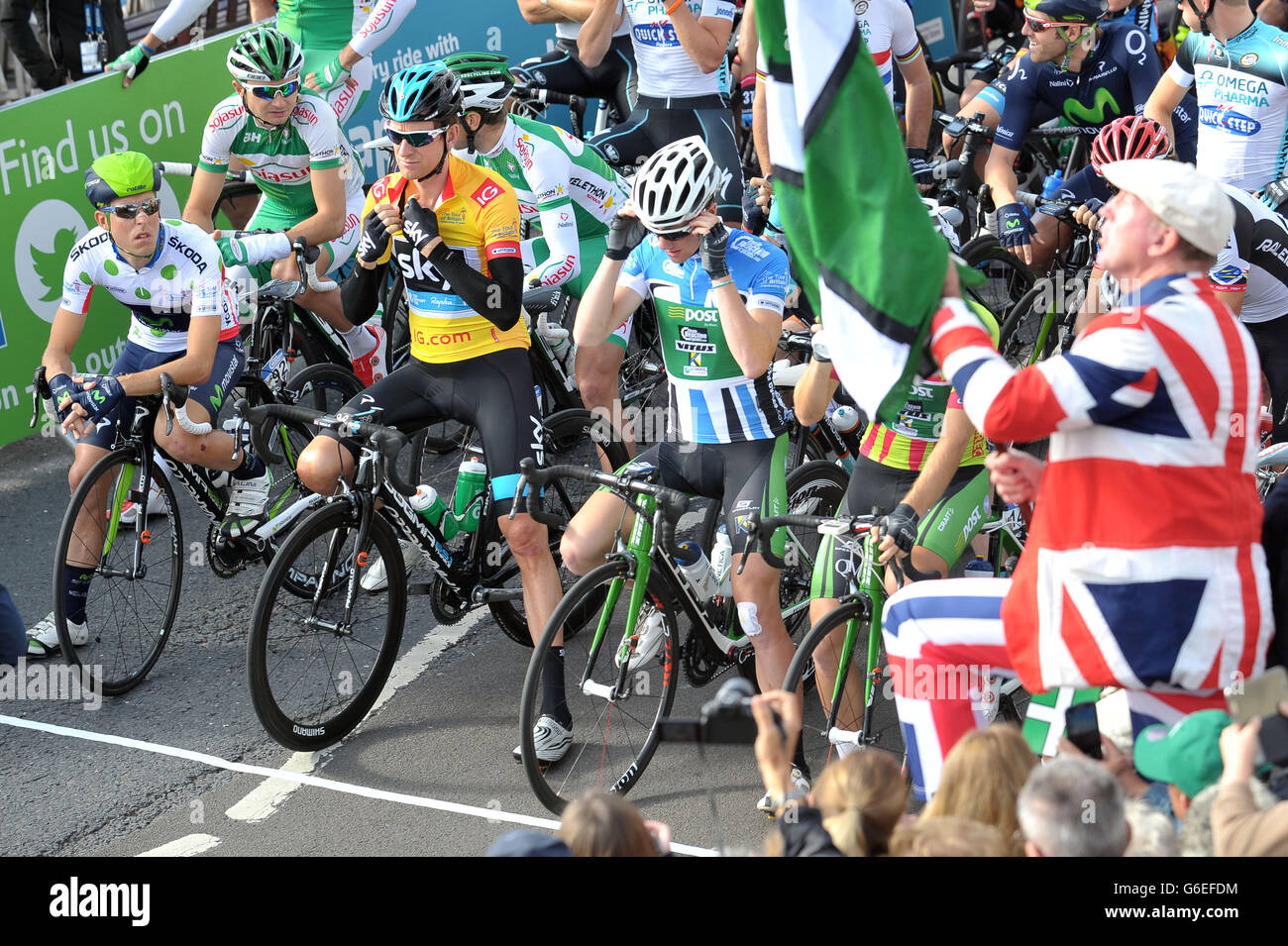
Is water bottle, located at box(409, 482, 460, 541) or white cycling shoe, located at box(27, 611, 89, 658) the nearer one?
water bottle, located at box(409, 482, 460, 541)

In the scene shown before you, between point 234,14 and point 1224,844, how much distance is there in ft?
40.0

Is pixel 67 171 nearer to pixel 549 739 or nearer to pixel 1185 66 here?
pixel 549 739

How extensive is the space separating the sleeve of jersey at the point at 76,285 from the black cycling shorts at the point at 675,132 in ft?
12.0

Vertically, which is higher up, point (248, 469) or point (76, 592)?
point (248, 469)

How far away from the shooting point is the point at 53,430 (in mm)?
9328

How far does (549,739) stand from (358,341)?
3.58 meters

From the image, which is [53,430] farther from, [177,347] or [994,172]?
[994,172]

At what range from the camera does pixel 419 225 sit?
6.15 metres

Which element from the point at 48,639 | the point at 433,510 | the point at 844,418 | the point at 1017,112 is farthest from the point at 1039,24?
the point at 48,639

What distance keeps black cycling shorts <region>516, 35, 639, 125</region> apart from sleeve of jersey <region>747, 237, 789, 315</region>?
5.23m

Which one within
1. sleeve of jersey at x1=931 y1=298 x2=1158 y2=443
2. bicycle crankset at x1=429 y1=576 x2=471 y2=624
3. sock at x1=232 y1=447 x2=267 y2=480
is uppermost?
sleeve of jersey at x1=931 y1=298 x2=1158 y2=443

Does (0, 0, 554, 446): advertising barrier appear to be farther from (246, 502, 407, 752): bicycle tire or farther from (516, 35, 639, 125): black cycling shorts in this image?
(246, 502, 407, 752): bicycle tire

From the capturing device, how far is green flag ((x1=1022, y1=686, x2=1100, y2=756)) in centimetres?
407

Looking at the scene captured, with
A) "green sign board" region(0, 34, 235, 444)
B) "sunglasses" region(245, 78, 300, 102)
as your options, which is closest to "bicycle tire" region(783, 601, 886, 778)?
"sunglasses" region(245, 78, 300, 102)
